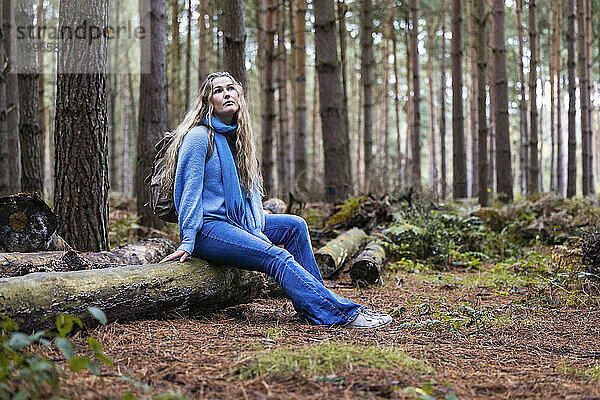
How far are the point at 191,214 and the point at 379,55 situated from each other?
30057 mm

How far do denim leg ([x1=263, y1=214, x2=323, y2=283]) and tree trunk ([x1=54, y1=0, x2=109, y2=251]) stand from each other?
1.66 m

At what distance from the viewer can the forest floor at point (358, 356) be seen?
2508 millimetres

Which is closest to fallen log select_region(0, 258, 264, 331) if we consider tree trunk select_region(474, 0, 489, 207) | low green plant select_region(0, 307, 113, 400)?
low green plant select_region(0, 307, 113, 400)

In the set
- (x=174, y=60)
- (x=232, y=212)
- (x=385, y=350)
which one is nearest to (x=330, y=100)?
(x=232, y=212)

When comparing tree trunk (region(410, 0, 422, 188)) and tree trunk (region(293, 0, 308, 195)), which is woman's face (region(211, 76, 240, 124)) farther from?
tree trunk (region(410, 0, 422, 188))

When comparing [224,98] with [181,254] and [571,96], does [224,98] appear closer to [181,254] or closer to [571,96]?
[181,254]

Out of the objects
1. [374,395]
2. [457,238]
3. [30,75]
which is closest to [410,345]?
[374,395]

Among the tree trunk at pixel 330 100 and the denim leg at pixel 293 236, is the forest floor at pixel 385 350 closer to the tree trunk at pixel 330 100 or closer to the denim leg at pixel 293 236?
the denim leg at pixel 293 236

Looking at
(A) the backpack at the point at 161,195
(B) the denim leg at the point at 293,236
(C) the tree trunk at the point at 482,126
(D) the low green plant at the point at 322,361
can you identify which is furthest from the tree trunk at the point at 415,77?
(D) the low green plant at the point at 322,361

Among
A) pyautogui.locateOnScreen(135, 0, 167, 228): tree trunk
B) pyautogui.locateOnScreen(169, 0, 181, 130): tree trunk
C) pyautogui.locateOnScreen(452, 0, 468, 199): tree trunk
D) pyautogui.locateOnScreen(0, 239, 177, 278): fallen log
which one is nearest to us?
pyautogui.locateOnScreen(0, 239, 177, 278): fallen log

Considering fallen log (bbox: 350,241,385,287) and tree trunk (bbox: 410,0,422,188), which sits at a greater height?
tree trunk (bbox: 410,0,422,188)

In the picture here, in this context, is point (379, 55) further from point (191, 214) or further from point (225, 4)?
point (191, 214)

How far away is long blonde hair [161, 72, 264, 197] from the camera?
174 inches

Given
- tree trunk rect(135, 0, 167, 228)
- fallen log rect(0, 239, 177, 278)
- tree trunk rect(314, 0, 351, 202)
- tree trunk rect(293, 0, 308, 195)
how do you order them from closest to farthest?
fallen log rect(0, 239, 177, 278), tree trunk rect(135, 0, 167, 228), tree trunk rect(314, 0, 351, 202), tree trunk rect(293, 0, 308, 195)
